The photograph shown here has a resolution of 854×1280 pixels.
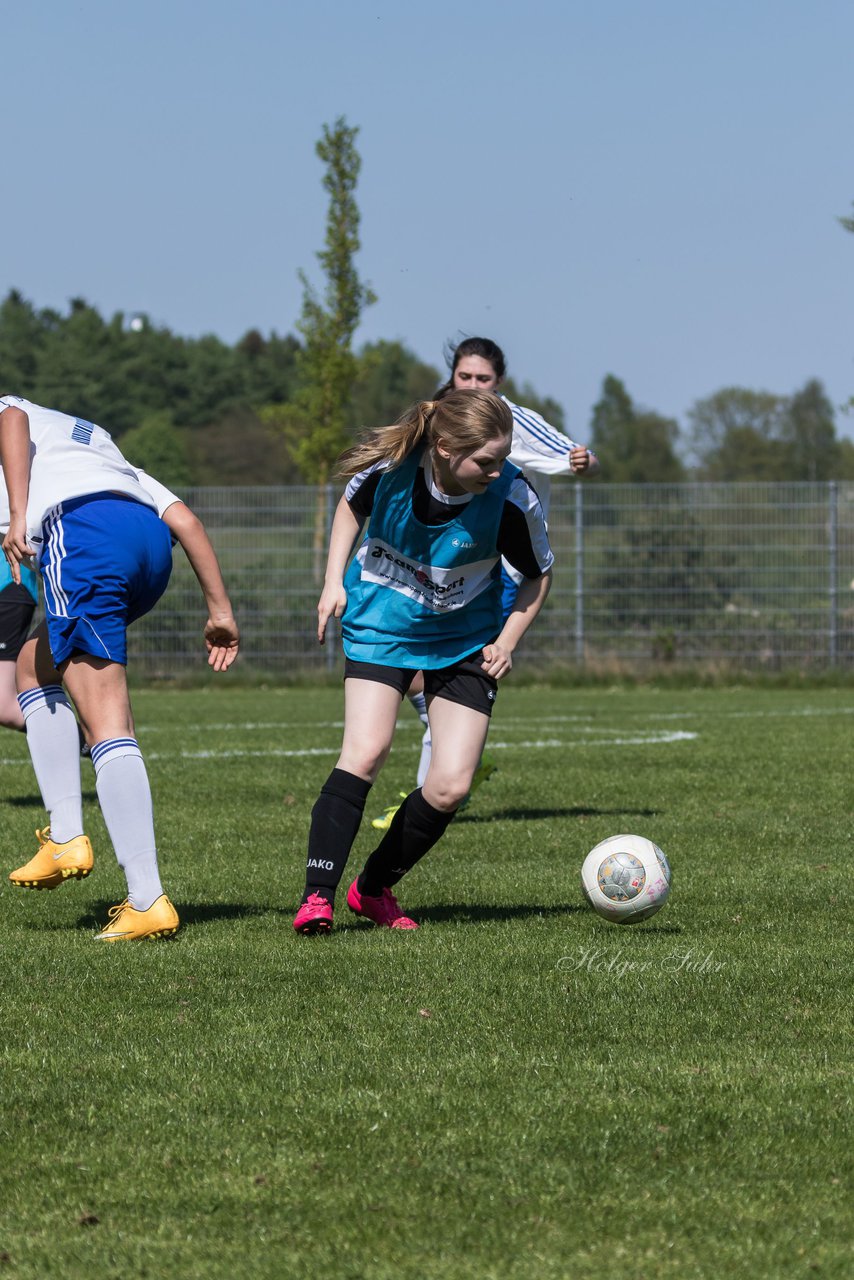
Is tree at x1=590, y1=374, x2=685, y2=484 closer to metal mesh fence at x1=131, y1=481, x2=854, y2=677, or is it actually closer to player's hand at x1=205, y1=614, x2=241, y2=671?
metal mesh fence at x1=131, y1=481, x2=854, y2=677

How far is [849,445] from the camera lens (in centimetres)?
9544

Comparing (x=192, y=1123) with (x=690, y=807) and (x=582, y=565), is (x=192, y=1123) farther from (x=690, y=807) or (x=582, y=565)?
(x=582, y=565)

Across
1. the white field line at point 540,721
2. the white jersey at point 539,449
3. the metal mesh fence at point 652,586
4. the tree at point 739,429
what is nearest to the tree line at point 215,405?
the tree at point 739,429

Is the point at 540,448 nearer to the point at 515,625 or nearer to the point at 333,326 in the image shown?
the point at 515,625

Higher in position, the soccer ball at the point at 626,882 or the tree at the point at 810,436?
the tree at the point at 810,436

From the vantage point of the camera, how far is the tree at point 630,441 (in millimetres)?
99312

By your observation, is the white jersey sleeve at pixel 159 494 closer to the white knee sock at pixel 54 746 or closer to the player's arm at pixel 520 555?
the white knee sock at pixel 54 746

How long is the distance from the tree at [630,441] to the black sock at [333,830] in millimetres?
75921

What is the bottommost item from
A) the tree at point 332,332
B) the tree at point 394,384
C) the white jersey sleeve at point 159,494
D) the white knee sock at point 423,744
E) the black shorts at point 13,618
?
the white knee sock at point 423,744

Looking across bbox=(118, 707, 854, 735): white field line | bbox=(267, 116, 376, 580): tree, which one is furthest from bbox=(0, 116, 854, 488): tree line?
bbox=(118, 707, 854, 735): white field line

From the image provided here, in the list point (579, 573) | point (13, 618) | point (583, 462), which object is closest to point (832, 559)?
point (579, 573)

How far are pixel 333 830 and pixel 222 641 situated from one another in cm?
72

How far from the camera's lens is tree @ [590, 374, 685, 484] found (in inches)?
3910

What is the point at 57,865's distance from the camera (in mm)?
5512
